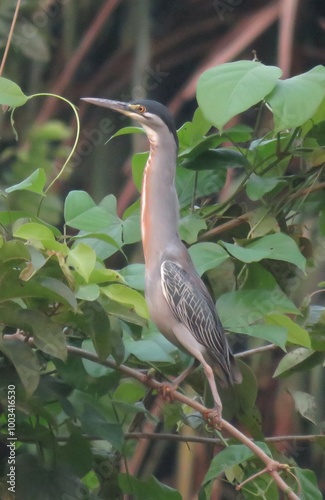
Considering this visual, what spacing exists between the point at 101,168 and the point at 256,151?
2.51m

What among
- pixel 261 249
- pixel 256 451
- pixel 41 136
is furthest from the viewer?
pixel 41 136

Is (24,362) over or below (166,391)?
over

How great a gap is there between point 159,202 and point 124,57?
108 inches

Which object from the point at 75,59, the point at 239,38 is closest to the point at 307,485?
the point at 239,38

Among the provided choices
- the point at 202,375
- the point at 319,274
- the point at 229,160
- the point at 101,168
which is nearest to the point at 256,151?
the point at 229,160

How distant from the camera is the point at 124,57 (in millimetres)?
3980

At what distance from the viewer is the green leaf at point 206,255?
1.29 m

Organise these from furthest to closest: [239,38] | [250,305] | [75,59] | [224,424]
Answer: [75,59]
[239,38]
[250,305]
[224,424]

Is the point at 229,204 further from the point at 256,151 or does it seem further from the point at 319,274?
the point at 319,274

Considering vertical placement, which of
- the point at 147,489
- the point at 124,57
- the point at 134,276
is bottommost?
the point at 124,57

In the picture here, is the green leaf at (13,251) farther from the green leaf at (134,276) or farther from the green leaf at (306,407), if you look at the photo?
the green leaf at (306,407)

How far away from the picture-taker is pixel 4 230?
1181mm

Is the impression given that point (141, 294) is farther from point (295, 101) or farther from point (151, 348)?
point (295, 101)

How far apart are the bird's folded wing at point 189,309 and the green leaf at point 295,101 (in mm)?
221
